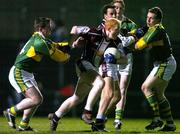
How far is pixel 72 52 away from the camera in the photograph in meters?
20.7

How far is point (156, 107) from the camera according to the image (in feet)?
46.8

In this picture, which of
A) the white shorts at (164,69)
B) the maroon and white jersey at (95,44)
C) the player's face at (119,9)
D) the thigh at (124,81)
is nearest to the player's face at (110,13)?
the maroon and white jersey at (95,44)

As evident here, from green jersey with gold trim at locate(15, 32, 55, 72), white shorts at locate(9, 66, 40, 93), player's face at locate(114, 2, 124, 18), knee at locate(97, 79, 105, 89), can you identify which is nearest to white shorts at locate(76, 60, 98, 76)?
knee at locate(97, 79, 105, 89)

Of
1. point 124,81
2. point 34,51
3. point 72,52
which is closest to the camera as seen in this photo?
point 34,51

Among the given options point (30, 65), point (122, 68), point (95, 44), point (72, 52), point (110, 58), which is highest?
point (95, 44)

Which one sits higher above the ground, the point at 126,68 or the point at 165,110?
the point at 126,68

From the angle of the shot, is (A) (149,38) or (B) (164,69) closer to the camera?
(A) (149,38)

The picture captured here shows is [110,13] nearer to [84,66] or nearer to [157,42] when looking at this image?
[157,42]

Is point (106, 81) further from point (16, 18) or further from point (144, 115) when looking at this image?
point (16, 18)

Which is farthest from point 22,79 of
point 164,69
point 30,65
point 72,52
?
point 72,52

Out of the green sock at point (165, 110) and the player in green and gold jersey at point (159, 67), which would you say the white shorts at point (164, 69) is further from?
the green sock at point (165, 110)

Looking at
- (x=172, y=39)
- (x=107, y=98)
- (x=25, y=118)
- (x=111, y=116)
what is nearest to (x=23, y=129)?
(x=25, y=118)

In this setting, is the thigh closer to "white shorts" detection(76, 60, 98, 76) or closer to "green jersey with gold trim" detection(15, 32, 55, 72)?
"white shorts" detection(76, 60, 98, 76)

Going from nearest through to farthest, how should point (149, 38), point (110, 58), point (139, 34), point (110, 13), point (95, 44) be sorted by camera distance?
1. point (110, 58)
2. point (95, 44)
3. point (149, 38)
4. point (110, 13)
5. point (139, 34)
